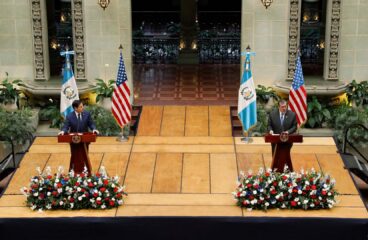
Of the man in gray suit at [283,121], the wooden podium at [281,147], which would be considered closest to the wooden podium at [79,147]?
the wooden podium at [281,147]

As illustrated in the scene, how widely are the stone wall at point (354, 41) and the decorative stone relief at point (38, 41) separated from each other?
7.74 m

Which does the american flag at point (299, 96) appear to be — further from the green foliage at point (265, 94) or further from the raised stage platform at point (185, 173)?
the green foliage at point (265, 94)

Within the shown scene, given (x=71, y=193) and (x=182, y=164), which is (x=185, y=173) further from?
(x=71, y=193)

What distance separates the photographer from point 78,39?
61.5 feet

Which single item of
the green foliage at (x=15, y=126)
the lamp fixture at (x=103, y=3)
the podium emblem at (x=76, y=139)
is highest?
the lamp fixture at (x=103, y=3)

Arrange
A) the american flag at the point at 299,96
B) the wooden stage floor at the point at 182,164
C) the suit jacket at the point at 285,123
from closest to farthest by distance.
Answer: the wooden stage floor at the point at 182,164 → the suit jacket at the point at 285,123 → the american flag at the point at 299,96

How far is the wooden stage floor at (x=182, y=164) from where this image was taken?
1348 centimetres

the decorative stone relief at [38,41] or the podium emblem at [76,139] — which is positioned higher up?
the decorative stone relief at [38,41]

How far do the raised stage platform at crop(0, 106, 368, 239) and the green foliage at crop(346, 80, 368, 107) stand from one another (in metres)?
2.01

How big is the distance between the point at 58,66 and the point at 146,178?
25.8 feet

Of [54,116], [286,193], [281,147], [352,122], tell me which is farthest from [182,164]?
[352,122]

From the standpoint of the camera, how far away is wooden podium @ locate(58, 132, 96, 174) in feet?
45.5

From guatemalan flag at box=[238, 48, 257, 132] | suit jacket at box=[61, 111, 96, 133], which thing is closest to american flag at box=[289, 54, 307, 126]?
guatemalan flag at box=[238, 48, 257, 132]

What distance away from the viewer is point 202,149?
1681cm
